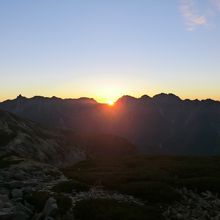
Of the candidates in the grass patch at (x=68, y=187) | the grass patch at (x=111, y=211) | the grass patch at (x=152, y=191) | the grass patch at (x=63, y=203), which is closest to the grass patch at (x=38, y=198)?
the grass patch at (x=63, y=203)

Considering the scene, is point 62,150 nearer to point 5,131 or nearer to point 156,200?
point 5,131

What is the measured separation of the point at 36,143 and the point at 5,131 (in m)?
9.64

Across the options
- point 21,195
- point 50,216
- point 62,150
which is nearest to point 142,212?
point 50,216

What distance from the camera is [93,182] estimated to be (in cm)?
3909

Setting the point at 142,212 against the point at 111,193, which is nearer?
the point at 142,212

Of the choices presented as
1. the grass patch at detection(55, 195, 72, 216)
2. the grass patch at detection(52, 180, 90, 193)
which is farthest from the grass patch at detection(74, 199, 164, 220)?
the grass patch at detection(52, 180, 90, 193)

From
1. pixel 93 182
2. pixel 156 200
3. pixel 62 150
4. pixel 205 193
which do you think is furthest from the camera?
pixel 62 150

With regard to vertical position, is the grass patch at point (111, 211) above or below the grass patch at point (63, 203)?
below

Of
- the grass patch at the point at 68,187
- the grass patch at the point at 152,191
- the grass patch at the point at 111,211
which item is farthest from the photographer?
the grass patch at the point at 68,187

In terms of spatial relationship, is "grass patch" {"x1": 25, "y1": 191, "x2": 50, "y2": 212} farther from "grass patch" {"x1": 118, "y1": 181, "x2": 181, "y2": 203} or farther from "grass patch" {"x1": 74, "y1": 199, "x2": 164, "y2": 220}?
"grass patch" {"x1": 118, "y1": 181, "x2": 181, "y2": 203}

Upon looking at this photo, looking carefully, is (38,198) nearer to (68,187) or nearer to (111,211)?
(68,187)

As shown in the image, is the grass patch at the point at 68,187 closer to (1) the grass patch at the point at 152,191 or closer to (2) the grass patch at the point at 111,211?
(1) the grass patch at the point at 152,191

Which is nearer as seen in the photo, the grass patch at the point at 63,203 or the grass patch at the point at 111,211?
the grass patch at the point at 111,211

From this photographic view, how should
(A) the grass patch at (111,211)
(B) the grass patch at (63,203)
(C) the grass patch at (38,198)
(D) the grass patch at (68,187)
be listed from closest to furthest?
(A) the grass patch at (111,211), (B) the grass patch at (63,203), (C) the grass patch at (38,198), (D) the grass patch at (68,187)
